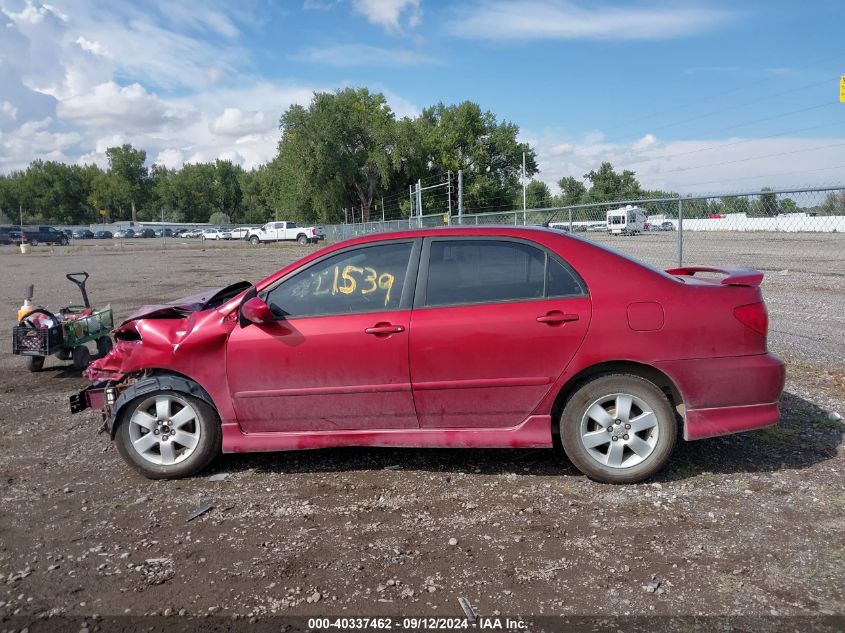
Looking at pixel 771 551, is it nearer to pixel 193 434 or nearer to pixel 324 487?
pixel 324 487

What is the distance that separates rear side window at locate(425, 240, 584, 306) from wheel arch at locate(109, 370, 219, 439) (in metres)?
1.68

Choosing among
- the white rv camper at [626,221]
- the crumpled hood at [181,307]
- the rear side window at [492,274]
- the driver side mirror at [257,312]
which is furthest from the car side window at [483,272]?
the white rv camper at [626,221]

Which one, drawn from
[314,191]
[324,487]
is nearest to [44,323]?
[324,487]

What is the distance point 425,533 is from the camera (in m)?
3.60

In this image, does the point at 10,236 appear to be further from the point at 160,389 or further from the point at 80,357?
the point at 160,389

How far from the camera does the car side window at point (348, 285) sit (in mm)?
4246

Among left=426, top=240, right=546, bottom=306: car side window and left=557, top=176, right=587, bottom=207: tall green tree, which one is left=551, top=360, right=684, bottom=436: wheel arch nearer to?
left=426, top=240, right=546, bottom=306: car side window

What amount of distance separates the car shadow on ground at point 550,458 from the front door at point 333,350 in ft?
1.75

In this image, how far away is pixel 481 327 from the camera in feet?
13.3

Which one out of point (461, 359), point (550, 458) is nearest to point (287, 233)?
point (550, 458)

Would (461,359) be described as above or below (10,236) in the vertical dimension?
below

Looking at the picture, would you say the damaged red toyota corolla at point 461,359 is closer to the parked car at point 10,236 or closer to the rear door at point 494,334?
the rear door at point 494,334

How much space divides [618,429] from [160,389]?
3040 millimetres

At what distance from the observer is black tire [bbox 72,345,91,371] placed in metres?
7.75
